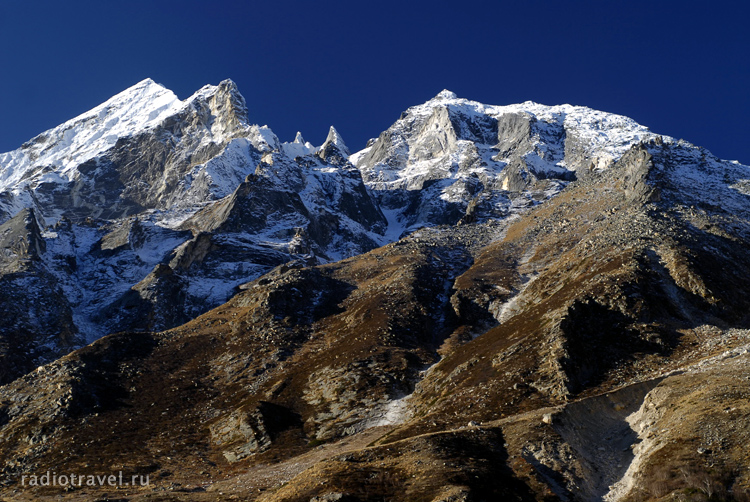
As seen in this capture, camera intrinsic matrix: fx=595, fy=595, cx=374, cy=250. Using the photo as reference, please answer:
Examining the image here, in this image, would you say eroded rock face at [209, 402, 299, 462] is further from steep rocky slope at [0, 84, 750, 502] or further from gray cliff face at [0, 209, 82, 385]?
gray cliff face at [0, 209, 82, 385]

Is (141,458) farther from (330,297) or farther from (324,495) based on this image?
(330,297)

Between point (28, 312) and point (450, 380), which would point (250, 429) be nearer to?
point (450, 380)

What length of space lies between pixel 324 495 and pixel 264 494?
892 centimetres

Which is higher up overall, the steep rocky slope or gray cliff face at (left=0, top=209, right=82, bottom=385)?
gray cliff face at (left=0, top=209, right=82, bottom=385)

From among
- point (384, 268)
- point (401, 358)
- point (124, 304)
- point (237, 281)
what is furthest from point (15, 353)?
point (401, 358)

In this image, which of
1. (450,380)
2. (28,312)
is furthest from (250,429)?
(28,312)

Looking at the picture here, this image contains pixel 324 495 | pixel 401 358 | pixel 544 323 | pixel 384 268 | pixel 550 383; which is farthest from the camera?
pixel 384 268

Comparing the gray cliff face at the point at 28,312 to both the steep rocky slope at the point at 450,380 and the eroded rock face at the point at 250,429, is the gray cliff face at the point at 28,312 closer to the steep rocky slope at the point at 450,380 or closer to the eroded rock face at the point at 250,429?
the steep rocky slope at the point at 450,380

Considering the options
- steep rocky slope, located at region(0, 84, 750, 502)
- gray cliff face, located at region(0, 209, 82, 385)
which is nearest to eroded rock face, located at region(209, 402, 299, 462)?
steep rocky slope, located at region(0, 84, 750, 502)

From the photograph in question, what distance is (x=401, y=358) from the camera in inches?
3324

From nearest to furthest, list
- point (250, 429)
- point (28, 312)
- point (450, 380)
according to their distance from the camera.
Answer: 1. point (250, 429)
2. point (450, 380)
3. point (28, 312)

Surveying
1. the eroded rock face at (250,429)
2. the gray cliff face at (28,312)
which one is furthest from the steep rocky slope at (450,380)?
the gray cliff face at (28,312)

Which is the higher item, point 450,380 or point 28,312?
point 28,312

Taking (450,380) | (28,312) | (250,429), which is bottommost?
(450,380)
